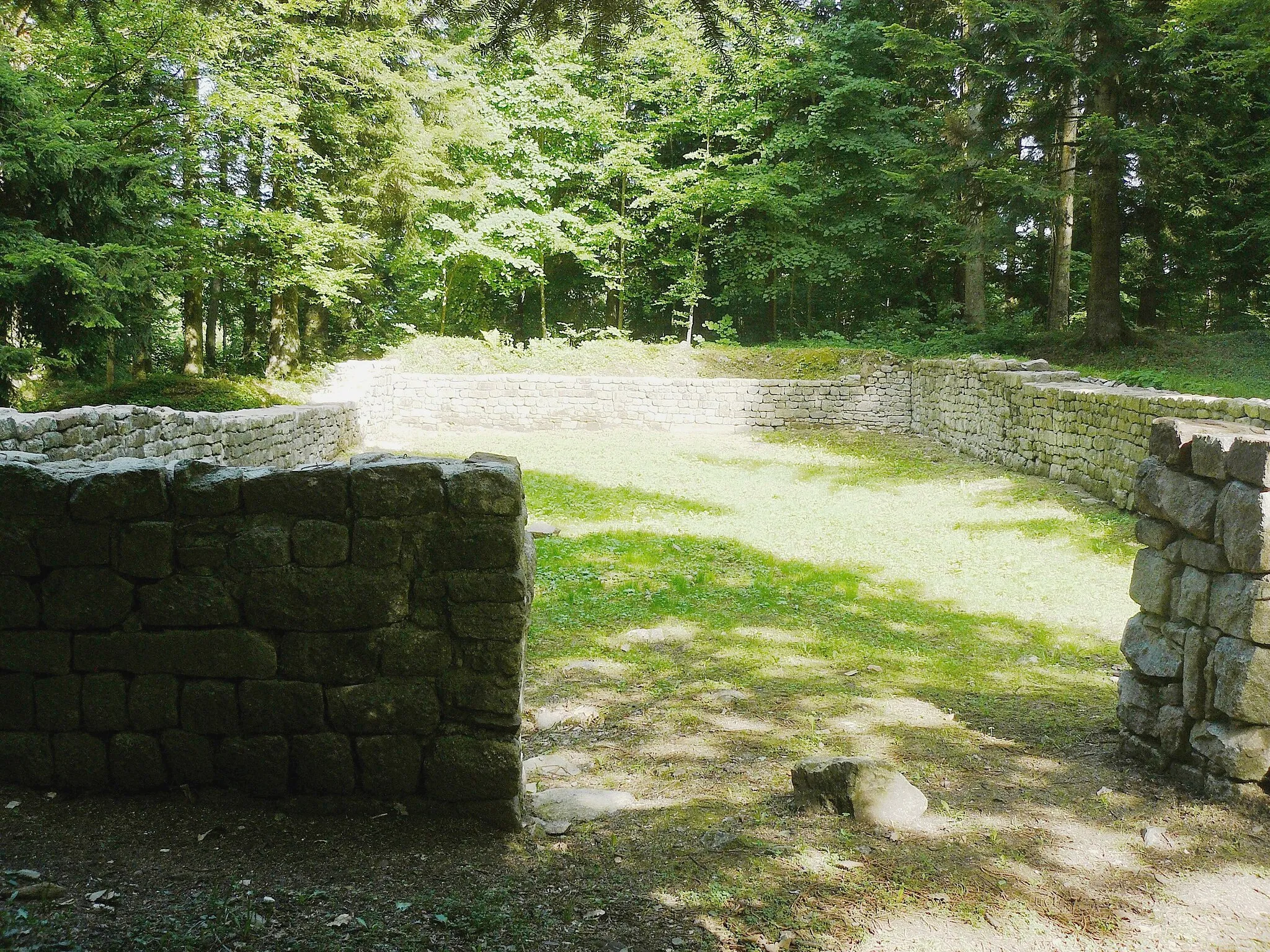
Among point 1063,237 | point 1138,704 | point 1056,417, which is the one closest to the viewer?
point 1138,704

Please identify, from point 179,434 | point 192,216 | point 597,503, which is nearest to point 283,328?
point 192,216

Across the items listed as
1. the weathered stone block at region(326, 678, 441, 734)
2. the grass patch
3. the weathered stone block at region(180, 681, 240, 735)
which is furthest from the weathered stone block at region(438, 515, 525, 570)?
the grass patch

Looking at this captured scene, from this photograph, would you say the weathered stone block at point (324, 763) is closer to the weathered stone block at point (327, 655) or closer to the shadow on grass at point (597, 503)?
the weathered stone block at point (327, 655)

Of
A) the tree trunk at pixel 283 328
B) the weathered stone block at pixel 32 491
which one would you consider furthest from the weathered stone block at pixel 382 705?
the tree trunk at pixel 283 328

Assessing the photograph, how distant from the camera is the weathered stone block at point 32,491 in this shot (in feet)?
10.8

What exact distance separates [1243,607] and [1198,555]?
0.38 metres

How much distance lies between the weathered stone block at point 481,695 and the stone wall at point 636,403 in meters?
15.0

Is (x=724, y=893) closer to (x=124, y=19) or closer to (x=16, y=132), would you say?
(x=16, y=132)

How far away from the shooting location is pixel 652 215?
84.2 ft

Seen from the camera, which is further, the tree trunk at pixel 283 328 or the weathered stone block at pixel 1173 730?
the tree trunk at pixel 283 328

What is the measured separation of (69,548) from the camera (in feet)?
10.8

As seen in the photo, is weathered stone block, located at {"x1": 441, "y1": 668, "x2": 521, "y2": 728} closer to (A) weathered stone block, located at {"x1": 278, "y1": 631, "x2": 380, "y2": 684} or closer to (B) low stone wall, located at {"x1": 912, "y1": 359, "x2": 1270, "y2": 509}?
(A) weathered stone block, located at {"x1": 278, "y1": 631, "x2": 380, "y2": 684}

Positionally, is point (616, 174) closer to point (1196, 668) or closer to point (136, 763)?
point (1196, 668)

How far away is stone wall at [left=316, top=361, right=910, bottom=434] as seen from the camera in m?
18.4
